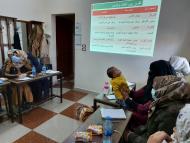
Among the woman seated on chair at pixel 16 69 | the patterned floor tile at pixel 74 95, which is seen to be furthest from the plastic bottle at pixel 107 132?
the patterned floor tile at pixel 74 95

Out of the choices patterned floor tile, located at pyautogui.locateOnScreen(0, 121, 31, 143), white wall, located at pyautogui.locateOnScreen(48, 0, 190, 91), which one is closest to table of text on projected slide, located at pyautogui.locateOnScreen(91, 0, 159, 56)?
white wall, located at pyautogui.locateOnScreen(48, 0, 190, 91)

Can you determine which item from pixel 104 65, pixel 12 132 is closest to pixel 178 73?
pixel 104 65

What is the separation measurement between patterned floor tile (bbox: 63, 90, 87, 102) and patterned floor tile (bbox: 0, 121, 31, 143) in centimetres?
137

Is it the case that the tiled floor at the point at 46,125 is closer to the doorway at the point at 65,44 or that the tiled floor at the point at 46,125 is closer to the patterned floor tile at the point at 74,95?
the patterned floor tile at the point at 74,95

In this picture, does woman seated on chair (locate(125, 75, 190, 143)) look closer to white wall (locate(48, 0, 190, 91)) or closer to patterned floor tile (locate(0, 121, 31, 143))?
patterned floor tile (locate(0, 121, 31, 143))

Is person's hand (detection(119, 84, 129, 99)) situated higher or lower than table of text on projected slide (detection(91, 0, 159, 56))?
lower

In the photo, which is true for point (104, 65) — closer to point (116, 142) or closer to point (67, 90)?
point (67, 90)

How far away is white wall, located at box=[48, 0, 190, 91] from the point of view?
2707 millimetres

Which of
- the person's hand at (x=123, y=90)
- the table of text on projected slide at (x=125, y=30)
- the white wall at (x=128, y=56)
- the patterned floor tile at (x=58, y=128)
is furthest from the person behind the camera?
the table of text on projected slide at (x=125, y=30)

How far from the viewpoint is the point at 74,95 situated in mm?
3812

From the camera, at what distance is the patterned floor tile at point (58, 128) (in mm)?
2219

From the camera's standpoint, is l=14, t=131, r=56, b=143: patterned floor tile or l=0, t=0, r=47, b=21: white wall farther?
l=0, t=0, r=47, b=21: white wall

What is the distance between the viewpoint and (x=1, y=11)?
3.21 metres

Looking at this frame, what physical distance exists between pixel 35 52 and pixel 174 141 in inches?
145
